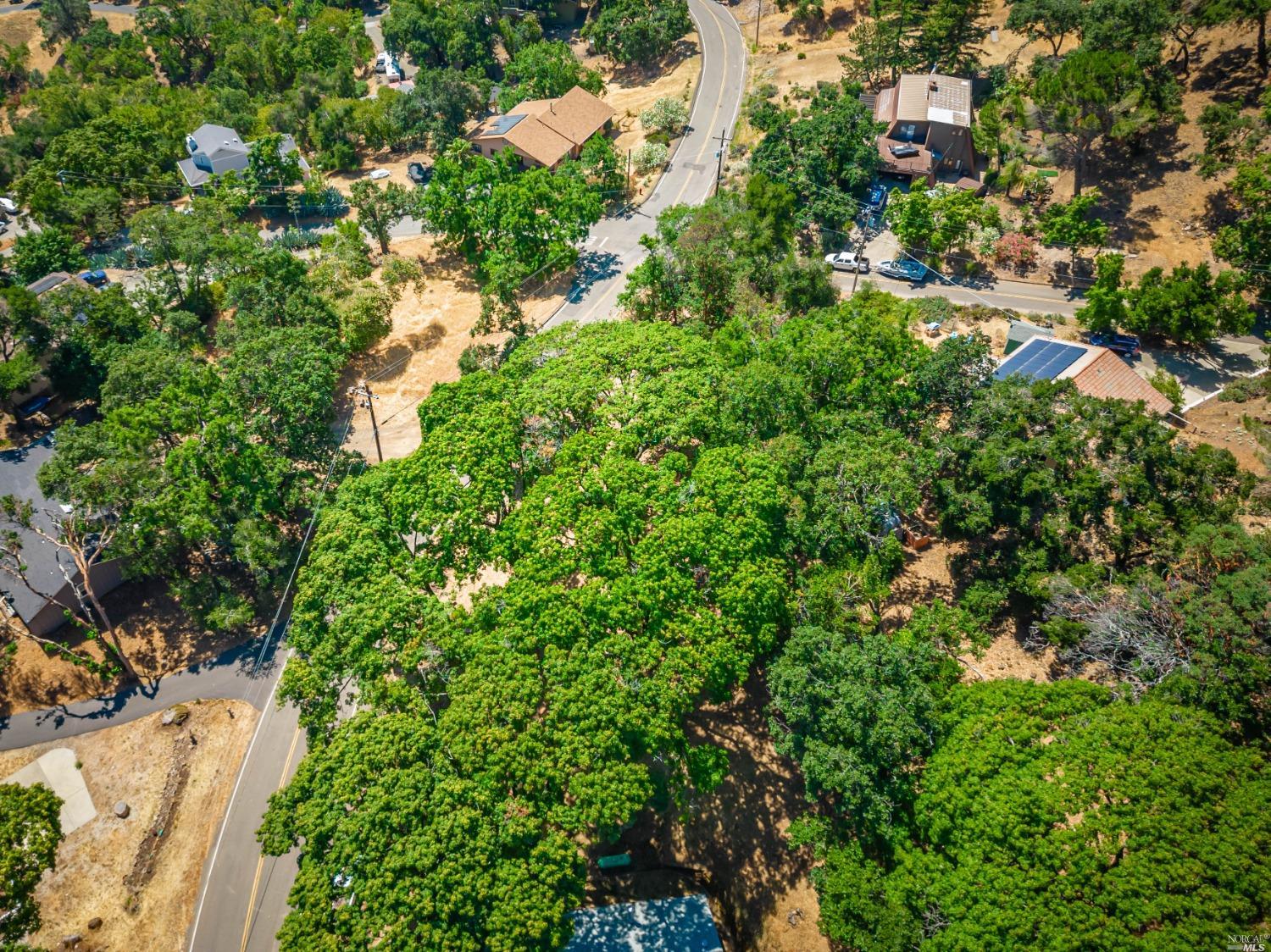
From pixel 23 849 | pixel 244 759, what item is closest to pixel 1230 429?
pixel 244 759

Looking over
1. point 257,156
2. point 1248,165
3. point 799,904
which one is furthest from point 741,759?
point 257,156

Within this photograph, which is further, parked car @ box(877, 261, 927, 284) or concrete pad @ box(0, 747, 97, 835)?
parked car @ box(877, 261, 927, 284)

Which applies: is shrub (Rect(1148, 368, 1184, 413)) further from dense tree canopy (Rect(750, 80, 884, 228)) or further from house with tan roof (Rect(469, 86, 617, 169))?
house with tan roof (Rect(469, 86, 617, 169))

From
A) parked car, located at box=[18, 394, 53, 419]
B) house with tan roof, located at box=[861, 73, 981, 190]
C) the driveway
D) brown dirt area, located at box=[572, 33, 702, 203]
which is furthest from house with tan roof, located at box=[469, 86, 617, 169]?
parked car, located at box=[18, 394, 53, 419]

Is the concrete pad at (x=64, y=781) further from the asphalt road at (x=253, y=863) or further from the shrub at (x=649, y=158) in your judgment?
the shrub at (x=649, y=158)

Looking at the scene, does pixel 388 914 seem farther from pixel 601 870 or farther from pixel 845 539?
pixel 845 539
